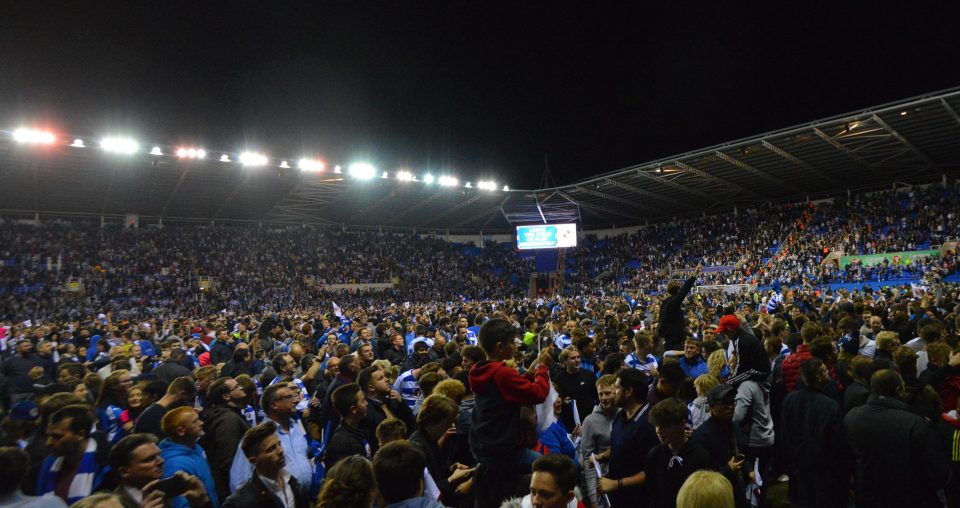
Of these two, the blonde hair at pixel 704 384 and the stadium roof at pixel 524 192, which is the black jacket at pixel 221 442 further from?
the stadium roof at pixel 524 192

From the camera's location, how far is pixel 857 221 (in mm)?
29812

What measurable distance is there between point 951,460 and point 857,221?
105ft

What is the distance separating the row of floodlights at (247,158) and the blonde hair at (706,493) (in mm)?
24678

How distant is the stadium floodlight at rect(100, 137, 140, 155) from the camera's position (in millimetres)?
20688

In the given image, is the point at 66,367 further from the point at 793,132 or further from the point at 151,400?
the point at 793,132

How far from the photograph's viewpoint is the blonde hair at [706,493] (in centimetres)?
188

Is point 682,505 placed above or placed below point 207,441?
above

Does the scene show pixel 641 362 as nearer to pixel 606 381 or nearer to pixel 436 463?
pixel 606 381

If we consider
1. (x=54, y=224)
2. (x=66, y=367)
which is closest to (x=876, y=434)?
(x=66, y=367)

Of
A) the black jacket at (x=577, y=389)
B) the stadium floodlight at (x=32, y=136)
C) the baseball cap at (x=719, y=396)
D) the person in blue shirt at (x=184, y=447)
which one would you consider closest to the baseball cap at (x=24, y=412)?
the person in blue shirt at (x=184, y=447)

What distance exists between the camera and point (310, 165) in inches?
1029

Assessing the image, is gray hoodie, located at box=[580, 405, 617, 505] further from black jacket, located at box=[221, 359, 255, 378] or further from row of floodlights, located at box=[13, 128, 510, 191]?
row of floodlights, located at box=[13, 128, 510, 191]

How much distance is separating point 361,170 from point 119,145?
10860 millimetres

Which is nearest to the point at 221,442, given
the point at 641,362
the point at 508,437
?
the point at 508,437
